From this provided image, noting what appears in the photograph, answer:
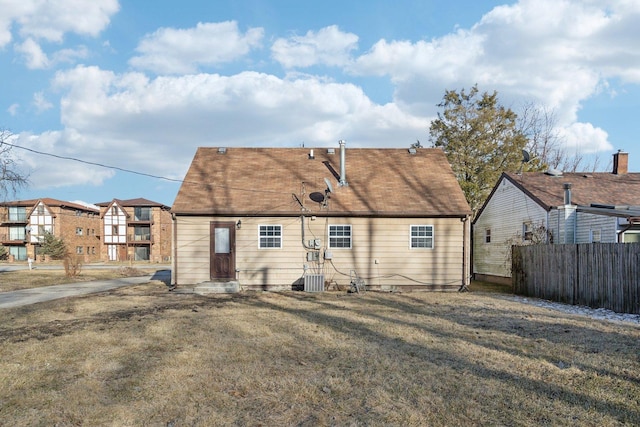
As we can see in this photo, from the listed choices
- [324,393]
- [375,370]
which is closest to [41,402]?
[324,393]

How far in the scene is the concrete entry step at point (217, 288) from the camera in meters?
15.4

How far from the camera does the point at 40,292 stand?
15.8 metres

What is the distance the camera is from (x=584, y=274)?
1252 centimetres

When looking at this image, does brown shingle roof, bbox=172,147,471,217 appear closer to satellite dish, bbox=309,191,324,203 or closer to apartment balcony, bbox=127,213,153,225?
satellite dish, bbox=309,191,324,203

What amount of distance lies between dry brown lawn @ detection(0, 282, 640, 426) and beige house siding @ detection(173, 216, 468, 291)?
5.14m

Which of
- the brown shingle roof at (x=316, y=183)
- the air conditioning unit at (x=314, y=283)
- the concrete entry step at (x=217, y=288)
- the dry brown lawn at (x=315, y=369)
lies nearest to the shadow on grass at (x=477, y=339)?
the dry brown lawn at (x=315, y=369)

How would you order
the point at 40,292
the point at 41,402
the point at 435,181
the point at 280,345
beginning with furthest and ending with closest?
the point at 435,181
the point at 40,292
the point at 280,345
the point at 41,402

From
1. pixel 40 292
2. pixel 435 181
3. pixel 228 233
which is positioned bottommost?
pixel 40 292

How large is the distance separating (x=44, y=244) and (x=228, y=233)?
39.3 m

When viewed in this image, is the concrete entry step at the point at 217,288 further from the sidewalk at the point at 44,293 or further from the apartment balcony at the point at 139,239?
the apartment balcony at the point at 139,239

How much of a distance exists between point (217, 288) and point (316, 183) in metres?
5.32

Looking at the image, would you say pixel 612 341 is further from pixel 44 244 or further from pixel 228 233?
pixel 44 244

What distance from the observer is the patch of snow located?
10.4 metres

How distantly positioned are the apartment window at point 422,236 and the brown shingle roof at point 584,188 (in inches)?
183
